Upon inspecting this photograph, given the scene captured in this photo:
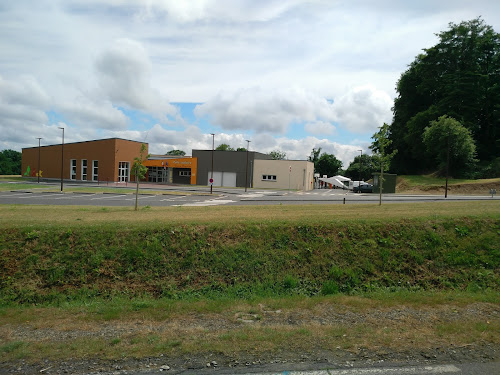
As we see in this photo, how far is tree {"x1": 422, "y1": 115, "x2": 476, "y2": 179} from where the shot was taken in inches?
1925

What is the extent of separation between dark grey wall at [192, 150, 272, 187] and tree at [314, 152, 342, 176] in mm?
46634

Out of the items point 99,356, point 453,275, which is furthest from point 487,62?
point 99,356

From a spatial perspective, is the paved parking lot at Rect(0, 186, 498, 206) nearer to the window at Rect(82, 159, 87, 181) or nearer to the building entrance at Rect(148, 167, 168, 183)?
the window at Rect(82, 159, 87, 181)

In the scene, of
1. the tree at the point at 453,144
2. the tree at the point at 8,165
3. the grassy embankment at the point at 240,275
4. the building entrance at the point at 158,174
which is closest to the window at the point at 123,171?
the building entrance at the point at 158,174

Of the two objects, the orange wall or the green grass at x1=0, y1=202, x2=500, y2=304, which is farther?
the orange wall

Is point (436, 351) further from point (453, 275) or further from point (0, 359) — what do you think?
point (0, 359)

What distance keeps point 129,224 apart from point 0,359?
6221 mm

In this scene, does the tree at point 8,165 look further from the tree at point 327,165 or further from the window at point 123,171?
the tree at point 327,165

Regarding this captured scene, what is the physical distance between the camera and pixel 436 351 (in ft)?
15.6

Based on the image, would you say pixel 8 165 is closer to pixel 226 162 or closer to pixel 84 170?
pixel 84 170

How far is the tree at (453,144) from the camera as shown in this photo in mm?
48906

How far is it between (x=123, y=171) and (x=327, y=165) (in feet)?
208

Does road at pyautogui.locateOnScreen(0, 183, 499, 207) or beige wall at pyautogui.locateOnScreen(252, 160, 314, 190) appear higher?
beige wall at pyautogui.locateOnScreen(252, 160, 314, 190)

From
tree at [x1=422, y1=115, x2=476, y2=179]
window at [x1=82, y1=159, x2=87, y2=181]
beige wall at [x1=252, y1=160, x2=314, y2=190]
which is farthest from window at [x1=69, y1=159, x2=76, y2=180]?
tree at [x1=422, y1=115, x2=476, y2=179]
